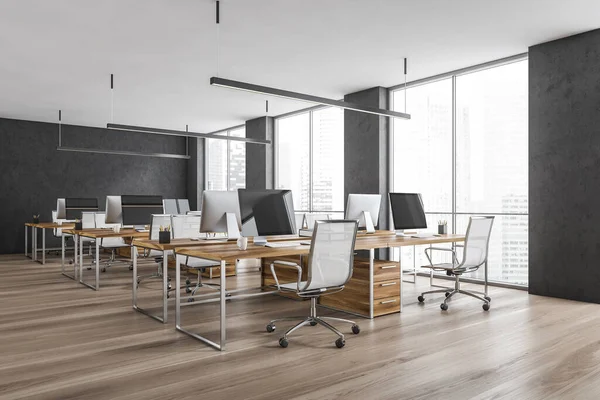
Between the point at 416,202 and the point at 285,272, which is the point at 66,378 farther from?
the point at 416,202

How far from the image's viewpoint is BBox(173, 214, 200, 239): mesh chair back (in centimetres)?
554

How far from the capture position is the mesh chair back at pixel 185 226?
5.54 meters

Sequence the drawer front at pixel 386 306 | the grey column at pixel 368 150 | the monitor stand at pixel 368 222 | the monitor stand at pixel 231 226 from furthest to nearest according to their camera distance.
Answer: the grey column at pixel 368 150 → the monitor stand at pixel 368 222 → the monitor stand at pixel 231 226 → the drawer front at pixel 386 306

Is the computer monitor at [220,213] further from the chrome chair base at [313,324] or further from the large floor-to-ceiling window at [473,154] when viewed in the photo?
the large floor-to-ceiling window at [473,154]

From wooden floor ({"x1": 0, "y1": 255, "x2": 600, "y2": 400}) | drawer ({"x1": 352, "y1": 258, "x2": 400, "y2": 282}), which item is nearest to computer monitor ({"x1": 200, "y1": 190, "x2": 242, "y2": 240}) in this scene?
wooden floor ({"x1": 0, "y1": 255, "x2": 600, "y2": 400})

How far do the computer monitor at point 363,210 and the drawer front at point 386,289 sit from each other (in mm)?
1172

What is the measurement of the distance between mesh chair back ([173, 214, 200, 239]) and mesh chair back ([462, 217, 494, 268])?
3.06 metres

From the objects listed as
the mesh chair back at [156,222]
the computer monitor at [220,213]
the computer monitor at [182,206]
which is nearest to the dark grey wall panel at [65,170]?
the computer monitor at [182,206]

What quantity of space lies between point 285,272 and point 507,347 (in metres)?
2.71

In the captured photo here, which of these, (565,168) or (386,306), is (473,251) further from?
(565,168)

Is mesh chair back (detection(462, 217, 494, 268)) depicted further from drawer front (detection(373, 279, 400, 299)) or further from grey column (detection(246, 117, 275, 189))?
grey column (detection(246, 117, 275, 189))

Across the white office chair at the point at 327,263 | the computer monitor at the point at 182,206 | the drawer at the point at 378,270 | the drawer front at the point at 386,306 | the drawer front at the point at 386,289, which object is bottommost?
the drawer front at the point at 386,306

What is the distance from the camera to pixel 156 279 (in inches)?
267

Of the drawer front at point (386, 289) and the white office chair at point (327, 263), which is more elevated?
the white office chair at point (327, 263)
